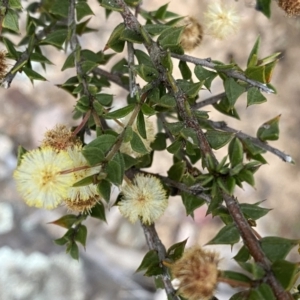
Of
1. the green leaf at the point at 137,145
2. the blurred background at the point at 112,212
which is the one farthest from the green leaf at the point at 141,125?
the blurred background at the point at 112,212

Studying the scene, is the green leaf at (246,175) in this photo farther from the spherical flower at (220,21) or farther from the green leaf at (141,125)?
the spherical flower at (220,21)

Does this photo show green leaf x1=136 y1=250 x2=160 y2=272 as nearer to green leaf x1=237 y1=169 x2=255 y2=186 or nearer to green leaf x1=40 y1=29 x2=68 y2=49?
green leaf x1=237 y1=169 x2=255 y2=186

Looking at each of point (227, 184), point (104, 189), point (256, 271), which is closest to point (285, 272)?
point (256, 271)

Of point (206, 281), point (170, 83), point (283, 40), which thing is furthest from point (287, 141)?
point (206, 281)

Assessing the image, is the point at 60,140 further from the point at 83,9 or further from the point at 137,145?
the point at 83,9

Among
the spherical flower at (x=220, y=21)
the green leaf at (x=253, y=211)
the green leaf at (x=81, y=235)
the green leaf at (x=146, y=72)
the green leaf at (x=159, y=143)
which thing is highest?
the spherical flower at (x=220, y=21)

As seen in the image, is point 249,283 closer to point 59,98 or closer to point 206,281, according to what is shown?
point 206,281
